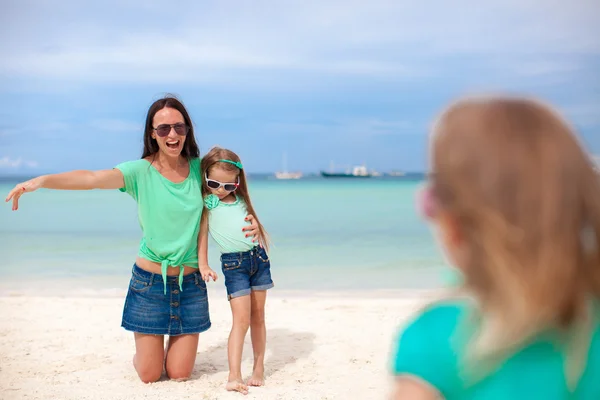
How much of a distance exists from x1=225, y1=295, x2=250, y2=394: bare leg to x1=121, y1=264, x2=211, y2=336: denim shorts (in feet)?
1.30

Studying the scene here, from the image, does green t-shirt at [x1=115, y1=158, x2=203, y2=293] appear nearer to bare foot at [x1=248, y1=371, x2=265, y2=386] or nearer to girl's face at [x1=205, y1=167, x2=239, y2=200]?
girl's face at [x1=205, y1=167, x2=239, y2=200]

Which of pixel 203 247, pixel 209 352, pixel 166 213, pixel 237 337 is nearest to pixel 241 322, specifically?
pixel 237 337

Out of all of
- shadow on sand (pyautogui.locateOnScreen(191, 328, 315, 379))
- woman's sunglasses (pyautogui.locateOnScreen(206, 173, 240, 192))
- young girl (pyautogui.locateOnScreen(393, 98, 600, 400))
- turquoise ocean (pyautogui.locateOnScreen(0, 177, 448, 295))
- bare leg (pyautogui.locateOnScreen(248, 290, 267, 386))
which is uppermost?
young girl (pyautogui.locateOnScreen(393, 98, 600, 400))

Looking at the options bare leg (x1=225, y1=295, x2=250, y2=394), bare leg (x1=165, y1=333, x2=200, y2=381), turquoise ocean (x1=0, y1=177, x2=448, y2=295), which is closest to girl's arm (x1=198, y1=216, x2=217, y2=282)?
bare leg (x1=225, y1=295, x2=250, y2=394)

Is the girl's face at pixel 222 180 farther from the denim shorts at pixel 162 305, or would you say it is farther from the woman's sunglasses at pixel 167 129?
the denim shorts at pixel 162 305

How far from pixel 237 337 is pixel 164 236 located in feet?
2.84

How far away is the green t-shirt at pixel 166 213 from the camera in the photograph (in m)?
4.57

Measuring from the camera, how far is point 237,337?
14.6 ft

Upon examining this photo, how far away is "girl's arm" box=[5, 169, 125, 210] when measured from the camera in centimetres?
398

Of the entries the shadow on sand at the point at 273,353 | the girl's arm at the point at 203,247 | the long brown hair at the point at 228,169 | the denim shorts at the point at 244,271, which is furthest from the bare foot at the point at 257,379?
the long brown hair at the point at 228,169

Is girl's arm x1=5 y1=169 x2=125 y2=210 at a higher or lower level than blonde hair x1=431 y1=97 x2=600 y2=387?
lower

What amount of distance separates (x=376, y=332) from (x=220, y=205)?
222cm

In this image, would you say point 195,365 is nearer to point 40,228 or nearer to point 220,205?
point 220,205

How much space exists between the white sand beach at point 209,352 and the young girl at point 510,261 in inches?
118
